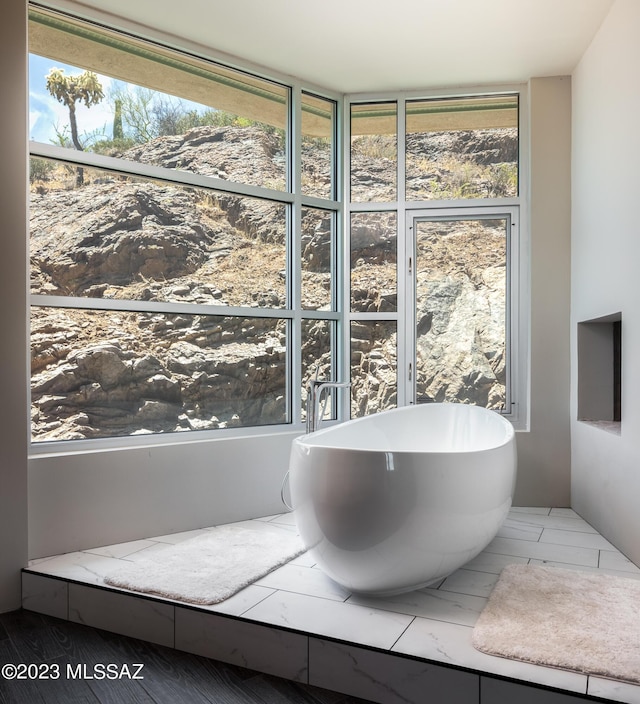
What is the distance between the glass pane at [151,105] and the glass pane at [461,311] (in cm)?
110

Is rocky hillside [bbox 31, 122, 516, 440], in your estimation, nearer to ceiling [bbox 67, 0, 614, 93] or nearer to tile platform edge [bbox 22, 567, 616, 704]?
ceiling [bbox 67, 0, 614, 93]

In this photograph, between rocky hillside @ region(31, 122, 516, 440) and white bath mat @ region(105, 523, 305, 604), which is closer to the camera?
white bath mat @ region(105, 523, 305, 604)

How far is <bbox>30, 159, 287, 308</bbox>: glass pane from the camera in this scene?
9.66 ft

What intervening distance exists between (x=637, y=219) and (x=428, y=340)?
1568 mm

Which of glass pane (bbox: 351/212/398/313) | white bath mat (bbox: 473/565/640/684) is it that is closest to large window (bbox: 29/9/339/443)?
glass pane (bbox: 351/212/398/313)

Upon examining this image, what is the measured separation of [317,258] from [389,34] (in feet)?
4.39

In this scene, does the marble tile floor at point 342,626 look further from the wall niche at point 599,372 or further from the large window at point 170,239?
the wall niche at point 599,372

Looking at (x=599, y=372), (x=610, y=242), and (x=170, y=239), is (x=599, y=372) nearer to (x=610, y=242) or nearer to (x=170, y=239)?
(x=610, y=242)

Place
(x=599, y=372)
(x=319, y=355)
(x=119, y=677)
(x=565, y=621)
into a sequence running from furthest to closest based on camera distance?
(x=319, y=355)
(x=599, y=372)
(x=565, y=621)
(x=119, y=677)

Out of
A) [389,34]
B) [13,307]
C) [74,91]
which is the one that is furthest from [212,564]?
[389,34]

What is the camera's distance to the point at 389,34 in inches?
130

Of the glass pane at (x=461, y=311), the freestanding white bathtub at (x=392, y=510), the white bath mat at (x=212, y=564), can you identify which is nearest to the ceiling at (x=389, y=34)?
the glass pane at (x=461, y=311)

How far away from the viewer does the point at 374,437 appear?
3.33m

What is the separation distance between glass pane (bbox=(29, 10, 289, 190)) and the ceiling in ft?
0.48
